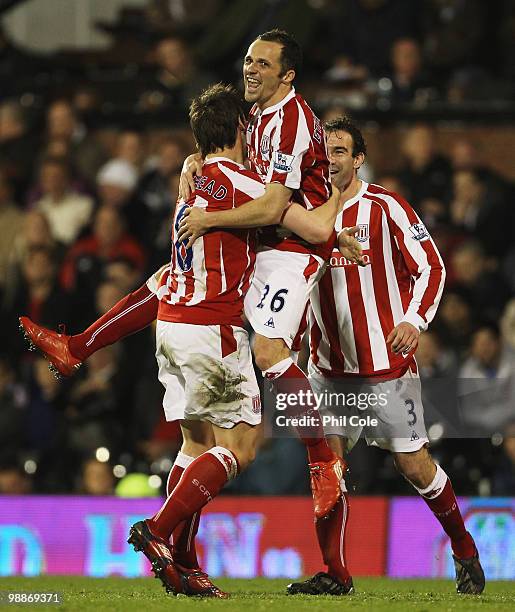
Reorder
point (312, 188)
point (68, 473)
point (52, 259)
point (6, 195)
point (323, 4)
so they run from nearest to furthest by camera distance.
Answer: point (312, 188)
point (68, 473)
point (52, 259)
point (6, 195)
point (323, 4)

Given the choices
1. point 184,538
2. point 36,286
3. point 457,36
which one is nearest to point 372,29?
point 457,36

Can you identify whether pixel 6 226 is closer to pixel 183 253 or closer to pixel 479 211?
pixel 479 211

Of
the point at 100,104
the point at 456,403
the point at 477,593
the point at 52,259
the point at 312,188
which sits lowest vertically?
the point at 477,593

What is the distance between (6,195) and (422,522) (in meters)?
5.49

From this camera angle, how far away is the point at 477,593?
7152mm

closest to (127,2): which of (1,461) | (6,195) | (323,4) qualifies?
(323,4)

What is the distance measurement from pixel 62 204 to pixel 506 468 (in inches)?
192

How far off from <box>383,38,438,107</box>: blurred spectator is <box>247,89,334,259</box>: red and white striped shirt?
5583 mm

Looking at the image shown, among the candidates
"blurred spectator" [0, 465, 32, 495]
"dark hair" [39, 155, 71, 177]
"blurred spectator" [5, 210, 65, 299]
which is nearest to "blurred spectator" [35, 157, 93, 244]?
"dark hair" [39, 155, 71, 177]

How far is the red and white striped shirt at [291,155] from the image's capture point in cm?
653

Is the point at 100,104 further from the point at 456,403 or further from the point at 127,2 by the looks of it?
the point at 456,403

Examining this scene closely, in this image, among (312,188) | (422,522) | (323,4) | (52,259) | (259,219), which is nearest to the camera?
(259,219)

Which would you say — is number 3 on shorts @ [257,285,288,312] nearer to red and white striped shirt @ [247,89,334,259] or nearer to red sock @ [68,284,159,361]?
red and white striped shirt @ [247,89,334,259]

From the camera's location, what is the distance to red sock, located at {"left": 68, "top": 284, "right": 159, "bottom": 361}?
684 centimetres
